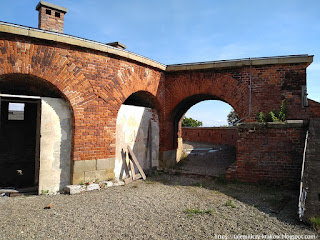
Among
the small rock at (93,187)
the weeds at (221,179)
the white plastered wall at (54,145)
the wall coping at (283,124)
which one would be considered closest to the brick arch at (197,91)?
the wall coping at (283,124)

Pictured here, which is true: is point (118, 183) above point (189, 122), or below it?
below

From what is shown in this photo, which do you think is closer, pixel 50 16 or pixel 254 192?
pixel 254 192

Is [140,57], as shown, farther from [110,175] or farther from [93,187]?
[93,187]

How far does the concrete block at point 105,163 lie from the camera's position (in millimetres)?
6719

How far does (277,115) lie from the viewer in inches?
299

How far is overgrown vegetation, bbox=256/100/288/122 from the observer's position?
714 centimetres

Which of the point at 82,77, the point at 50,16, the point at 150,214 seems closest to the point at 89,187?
the point at 150,214

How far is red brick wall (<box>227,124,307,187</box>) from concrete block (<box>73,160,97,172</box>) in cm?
418

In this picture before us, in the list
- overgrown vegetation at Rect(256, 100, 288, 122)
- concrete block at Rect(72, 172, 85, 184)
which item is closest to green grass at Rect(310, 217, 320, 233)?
overgrown vegetation at Rect(256, 100, 288, 122)

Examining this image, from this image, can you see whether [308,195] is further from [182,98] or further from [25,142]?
[25,142]

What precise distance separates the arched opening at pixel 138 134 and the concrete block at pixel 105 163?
1.05 ft

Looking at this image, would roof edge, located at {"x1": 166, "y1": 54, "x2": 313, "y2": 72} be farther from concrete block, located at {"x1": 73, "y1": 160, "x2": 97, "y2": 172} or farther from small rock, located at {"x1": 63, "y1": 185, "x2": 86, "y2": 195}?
small rock, located at {"x1": 63, "y1": 185, "x2": 86, "y2": 195}

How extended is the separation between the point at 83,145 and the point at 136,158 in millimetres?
2281

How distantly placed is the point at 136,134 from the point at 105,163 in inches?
69.4
